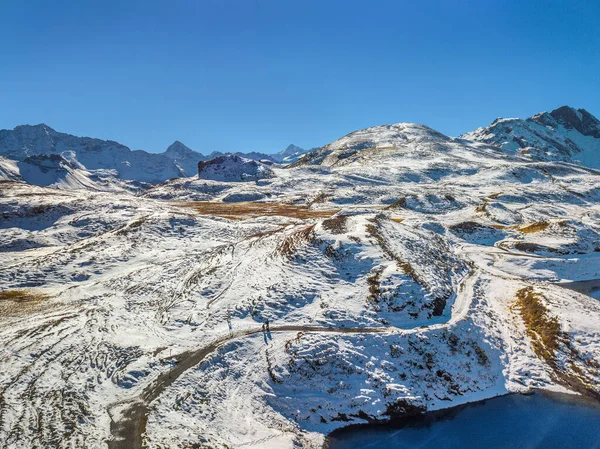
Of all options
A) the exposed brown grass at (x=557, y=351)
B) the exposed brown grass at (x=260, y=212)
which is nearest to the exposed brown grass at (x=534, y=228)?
the exposed brown grass at (x=557, y=351)

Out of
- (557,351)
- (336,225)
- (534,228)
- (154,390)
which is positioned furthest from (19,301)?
(534,228)

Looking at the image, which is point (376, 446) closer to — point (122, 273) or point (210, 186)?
point (122, 273)

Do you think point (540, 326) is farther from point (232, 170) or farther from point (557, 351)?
point (232, 170)

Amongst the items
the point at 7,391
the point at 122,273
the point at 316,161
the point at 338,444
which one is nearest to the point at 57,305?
the point at 122,273

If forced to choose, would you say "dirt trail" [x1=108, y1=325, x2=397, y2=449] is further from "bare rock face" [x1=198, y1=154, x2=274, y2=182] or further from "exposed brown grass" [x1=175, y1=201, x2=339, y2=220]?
"bare rock face" [x1=198, y1=154, x2=274, y2=182]

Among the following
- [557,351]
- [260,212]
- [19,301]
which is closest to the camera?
[557,351]

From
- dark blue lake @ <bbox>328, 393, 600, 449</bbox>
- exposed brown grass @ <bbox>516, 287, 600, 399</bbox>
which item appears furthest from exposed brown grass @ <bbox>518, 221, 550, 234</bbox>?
dark blue lake @ <bbox>328, 393, 600, 449</bbox>
